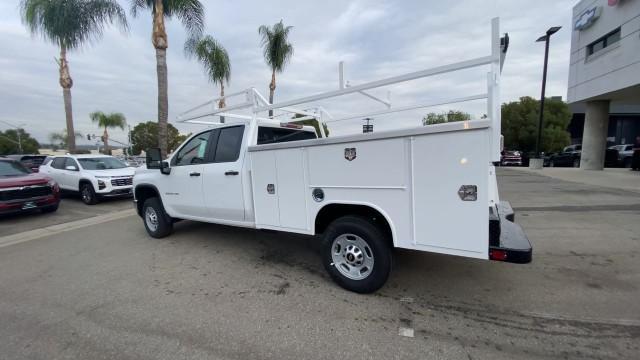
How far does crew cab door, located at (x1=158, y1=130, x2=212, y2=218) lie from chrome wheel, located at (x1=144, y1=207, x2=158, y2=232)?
53 centimetres

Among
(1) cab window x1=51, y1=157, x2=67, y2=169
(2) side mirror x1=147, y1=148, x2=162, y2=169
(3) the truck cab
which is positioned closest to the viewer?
(3) the truck cab

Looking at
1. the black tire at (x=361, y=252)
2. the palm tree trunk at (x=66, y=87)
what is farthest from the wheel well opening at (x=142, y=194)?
the palm tree trunk at (x=66, y=87)

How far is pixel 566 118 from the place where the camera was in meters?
28.1

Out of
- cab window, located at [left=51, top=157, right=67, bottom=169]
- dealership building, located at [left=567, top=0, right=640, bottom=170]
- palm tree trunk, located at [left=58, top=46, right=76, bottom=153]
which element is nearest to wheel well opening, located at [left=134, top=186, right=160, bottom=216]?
cab window, located at [left=51, top=157, right=67, bottom=169]

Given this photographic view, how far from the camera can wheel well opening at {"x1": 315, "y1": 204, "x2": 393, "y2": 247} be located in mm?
3367

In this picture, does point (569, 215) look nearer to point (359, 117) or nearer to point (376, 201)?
point (359, 117)

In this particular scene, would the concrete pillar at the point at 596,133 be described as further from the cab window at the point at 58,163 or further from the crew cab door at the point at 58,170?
the cab window at the point at 58,163

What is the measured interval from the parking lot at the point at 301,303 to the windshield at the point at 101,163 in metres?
5.90

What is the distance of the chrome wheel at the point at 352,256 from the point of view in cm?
337

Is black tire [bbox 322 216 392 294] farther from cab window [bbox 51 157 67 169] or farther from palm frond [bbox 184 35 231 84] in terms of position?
palm frond [bbox 184 35 231 84]

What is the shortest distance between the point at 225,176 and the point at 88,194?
8.43m

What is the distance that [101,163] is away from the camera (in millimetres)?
11016

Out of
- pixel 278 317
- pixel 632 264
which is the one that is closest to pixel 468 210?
pixel 278 317

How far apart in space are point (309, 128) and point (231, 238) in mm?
2496
